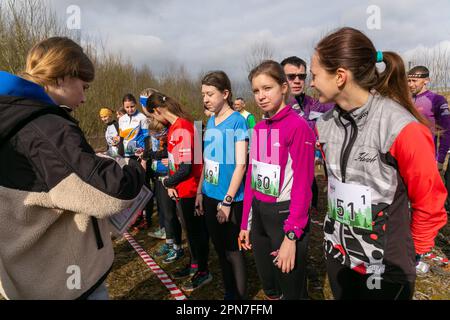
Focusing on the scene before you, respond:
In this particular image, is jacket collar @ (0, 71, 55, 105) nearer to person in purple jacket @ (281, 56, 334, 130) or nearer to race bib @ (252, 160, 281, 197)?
race bib @ (252, 160, 281, 197)

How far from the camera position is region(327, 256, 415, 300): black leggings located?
4.36 ft

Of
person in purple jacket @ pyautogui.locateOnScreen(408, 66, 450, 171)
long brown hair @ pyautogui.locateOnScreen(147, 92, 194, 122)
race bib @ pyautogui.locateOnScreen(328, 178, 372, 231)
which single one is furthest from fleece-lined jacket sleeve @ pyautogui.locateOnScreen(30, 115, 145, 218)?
person in purple jacket @ pyautogui.locateOnScreen(408, 66, 450, 171)

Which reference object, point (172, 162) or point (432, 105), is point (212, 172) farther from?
point (432, 105)

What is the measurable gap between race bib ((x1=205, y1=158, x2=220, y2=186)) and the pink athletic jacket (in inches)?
18.4

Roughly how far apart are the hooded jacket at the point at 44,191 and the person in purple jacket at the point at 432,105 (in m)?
4.19

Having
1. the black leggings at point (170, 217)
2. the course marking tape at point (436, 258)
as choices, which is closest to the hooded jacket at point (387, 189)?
A: the black leggings at point (170, 217)

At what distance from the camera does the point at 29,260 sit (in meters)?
1.18

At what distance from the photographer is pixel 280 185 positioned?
193cm

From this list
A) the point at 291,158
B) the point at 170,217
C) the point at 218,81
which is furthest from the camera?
the point at 170,217

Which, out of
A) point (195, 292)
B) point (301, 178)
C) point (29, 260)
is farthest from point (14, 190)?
point (195, 292)

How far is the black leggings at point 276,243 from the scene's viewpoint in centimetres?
188

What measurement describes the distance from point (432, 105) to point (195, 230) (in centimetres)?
354

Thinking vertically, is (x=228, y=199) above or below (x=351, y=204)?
below

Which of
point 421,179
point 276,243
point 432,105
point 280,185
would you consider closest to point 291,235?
point 276,243
